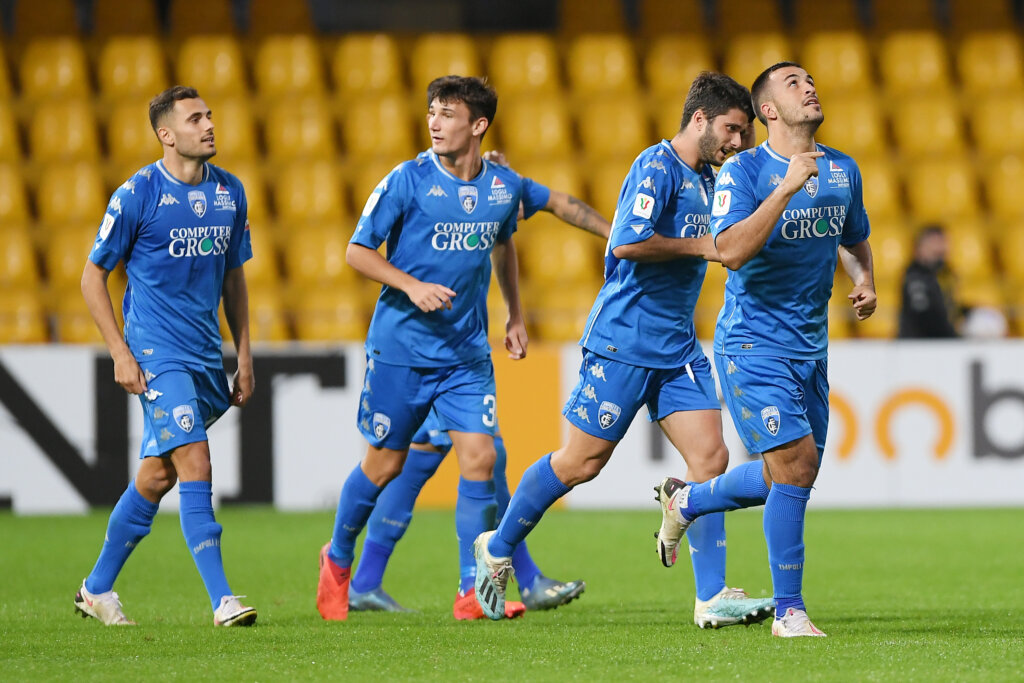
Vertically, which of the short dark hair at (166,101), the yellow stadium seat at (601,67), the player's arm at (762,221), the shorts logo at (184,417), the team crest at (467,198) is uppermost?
the yellow stadium seat at (601,67)

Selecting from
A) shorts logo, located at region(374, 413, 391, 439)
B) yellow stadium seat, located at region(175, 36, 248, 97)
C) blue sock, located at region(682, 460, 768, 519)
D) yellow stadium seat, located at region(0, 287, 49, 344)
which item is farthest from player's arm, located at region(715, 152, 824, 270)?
yellow stadium seat, located at region(175, 36, 248, 97)

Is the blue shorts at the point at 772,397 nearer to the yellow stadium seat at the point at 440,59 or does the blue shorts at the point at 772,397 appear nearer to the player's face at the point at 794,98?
the player's face at the point at 794,98

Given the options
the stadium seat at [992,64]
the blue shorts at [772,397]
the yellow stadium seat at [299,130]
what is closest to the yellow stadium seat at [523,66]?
the yellow stadium seat at [299,130]

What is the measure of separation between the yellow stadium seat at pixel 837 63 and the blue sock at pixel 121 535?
9897 mm

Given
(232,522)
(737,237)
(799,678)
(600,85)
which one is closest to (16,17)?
(600,85)

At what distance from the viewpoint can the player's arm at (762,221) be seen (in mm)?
4902

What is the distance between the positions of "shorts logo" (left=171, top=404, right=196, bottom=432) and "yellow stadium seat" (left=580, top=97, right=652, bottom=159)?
8.39m

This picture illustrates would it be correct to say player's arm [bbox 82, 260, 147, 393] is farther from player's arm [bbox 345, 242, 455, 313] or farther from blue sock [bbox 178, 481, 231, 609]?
player's arm [bbox 345, 242, 455, 313]

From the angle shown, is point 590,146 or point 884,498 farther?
point 590,146

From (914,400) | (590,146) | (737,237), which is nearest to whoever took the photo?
(737,237)

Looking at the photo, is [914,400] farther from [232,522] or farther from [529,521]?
[529,521]

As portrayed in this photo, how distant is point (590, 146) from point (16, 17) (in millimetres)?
5937

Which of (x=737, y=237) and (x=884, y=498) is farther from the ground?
(x=737, y=237)

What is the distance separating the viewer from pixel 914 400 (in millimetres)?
10500
